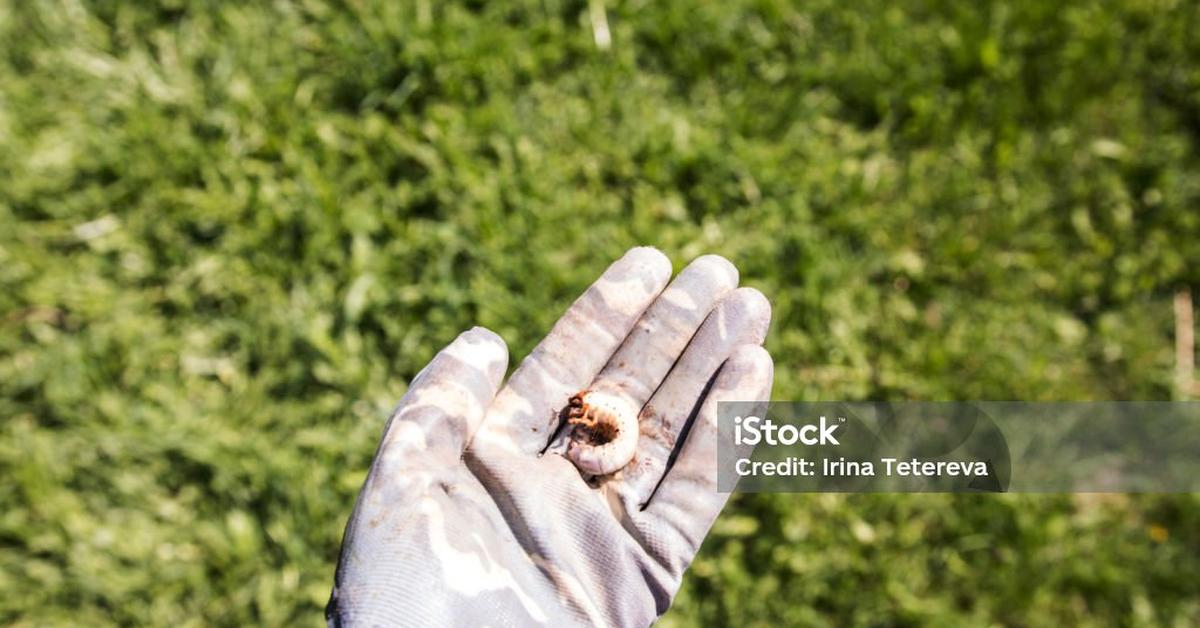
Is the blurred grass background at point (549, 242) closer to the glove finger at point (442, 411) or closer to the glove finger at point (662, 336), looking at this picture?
the glove finger at point (662, 336)

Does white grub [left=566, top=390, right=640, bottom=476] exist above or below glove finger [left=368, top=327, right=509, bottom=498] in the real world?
above

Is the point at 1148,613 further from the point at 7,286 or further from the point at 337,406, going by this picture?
the point at 7,286

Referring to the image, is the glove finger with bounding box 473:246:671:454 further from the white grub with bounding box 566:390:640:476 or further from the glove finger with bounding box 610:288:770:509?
the glove finger with bounding box 610:288:770:509

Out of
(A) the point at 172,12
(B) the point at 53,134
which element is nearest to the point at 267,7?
(A) the point at 172,12

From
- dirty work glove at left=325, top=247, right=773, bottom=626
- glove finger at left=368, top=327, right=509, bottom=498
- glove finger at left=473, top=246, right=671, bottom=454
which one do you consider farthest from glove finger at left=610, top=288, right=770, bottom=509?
glove finger at left=368, top=327, right=509, bottom=498

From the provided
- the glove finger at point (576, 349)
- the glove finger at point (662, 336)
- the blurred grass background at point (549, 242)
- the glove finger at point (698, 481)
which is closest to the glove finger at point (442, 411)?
the glove finger at point (576, 349)

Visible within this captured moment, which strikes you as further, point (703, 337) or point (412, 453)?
point (703, 337)
